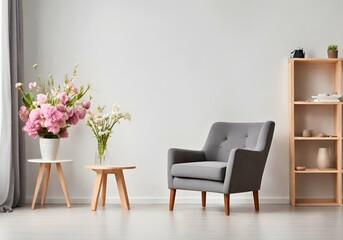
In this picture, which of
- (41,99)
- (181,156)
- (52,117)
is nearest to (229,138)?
(181,156)

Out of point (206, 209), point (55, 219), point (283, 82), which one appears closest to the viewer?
point (55, 219)

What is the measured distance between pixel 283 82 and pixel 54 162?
2461mm

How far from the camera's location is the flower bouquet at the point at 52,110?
19.9 feet

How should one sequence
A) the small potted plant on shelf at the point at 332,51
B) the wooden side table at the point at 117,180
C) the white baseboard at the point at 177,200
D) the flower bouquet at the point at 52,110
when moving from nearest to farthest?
the wooden side table at the point at 117,180 < the flower bouquet at the point at 52,110 < the small potted plant on shelf at the point at 332,51 < the white baseboard at the point at 177,200

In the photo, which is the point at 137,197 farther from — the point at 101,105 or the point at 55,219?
the point at 55,219

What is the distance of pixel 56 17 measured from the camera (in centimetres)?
670

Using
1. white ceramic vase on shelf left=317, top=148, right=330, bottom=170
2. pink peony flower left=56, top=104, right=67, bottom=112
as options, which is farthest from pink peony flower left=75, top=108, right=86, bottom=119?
white ceramic vase on shelf left=317, top=148, right=330, bottom=170

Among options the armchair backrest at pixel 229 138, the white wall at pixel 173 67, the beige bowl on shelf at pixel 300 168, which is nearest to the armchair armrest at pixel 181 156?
the armchair backrest at pixel 229 138

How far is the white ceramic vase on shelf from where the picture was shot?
642 centimetres

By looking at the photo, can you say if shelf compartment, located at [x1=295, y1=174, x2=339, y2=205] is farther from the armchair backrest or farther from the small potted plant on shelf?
the small potted plant on shelf

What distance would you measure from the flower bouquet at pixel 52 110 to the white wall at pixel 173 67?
0.35 metres

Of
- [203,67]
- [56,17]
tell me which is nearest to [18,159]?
[56,17]

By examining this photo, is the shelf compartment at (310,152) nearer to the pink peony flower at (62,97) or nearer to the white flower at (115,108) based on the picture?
the white flower at (115,108)

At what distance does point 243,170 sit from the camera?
18.8 feet
